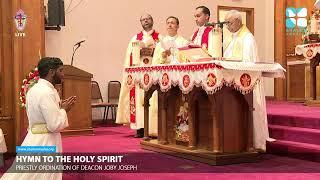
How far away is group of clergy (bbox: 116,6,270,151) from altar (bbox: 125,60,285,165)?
35 cm

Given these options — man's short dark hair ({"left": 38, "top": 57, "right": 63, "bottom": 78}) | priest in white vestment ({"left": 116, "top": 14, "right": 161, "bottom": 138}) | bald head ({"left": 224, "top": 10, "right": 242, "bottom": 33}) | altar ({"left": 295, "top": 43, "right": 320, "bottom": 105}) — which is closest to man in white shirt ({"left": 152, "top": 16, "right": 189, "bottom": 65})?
priest in white vestment ({"left": 116, "top": 14, "right": 161, "bottom": 138})

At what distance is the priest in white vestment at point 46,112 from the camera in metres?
3.98

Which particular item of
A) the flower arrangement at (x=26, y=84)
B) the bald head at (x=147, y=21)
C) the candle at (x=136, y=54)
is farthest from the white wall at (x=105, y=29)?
the candle at (x=136, y=54)

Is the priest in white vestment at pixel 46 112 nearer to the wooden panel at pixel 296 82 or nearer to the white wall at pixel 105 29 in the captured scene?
the white wall at pixel 105 29

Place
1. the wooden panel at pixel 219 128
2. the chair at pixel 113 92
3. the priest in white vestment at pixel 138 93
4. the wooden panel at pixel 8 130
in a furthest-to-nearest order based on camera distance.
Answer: the chair at pixel 113 92 < the priest in white vestment at pixel 138 93 < the wooden panel at pixel 8 130 < the wooden panel at pixel 219 128

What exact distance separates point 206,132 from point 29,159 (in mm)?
2267

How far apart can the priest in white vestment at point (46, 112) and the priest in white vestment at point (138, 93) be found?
318cm

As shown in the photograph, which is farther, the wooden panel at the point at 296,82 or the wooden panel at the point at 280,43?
the wooden panel at the point at 280,43

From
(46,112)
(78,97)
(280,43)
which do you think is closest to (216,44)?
(46,112)

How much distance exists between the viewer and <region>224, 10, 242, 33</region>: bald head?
603 cm

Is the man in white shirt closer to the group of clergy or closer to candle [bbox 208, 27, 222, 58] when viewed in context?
the group of clergy

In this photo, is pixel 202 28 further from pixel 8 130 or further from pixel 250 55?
pixel 8 130

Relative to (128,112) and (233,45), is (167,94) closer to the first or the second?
A: (233,45)

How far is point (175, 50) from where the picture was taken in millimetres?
6352
